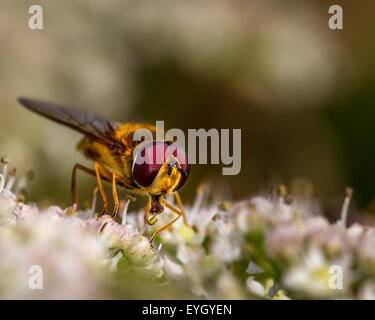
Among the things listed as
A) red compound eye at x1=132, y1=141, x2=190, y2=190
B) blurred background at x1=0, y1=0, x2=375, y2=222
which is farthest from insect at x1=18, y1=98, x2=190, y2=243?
blurred background at x1=0, y1=0, x2=375, y2=222

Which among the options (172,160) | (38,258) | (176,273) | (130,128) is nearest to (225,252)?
(176,273)

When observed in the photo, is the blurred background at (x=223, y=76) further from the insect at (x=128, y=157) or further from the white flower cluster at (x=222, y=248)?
the white flower cluster at (x=222, y=248)

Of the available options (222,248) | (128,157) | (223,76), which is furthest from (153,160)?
(223,76)

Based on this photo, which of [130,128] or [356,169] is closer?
[130,128]

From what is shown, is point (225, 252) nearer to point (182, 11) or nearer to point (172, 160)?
point (172, 160)

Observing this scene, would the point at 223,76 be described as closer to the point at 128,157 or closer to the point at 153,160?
the point at 128,157
